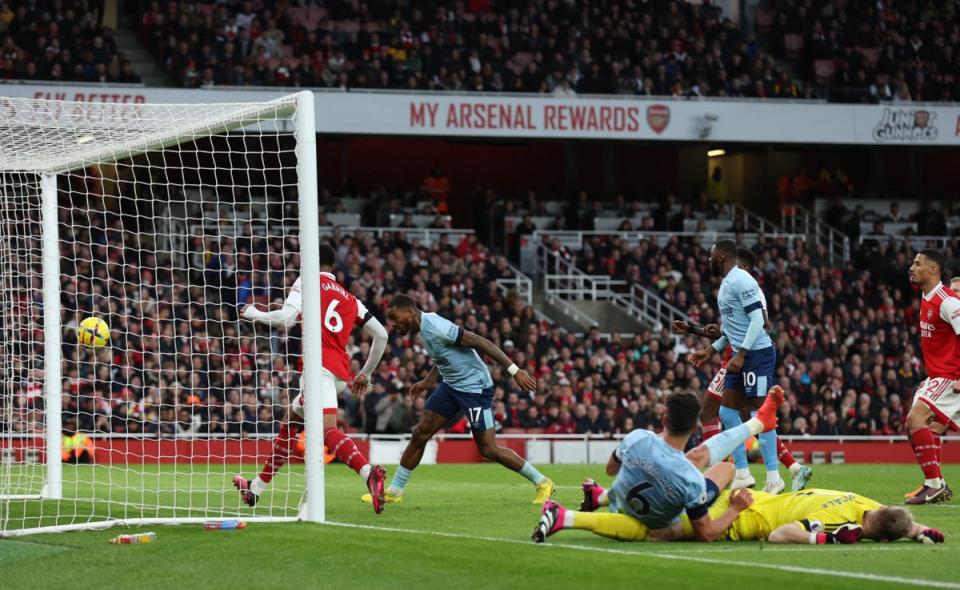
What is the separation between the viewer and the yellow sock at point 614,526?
29.9 ft

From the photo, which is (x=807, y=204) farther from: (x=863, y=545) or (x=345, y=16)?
(x=863, y=545)

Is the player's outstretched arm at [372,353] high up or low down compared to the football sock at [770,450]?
up

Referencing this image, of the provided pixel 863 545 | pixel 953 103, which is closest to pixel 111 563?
pixel 863 545

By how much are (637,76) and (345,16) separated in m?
7.19

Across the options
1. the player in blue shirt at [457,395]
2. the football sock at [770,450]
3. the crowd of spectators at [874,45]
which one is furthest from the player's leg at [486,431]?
the crowd of spectators at [874,45]

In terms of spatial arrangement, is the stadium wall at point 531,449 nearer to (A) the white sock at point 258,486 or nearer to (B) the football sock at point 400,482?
(B) the football sock at point 400,482

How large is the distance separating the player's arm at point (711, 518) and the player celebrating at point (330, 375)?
10.00ft

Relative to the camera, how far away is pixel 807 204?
38188 millimetres

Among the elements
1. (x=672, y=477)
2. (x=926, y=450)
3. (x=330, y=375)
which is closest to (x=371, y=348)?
(x=330, y=375)

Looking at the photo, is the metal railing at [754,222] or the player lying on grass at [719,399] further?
the metal railing at [754,222]

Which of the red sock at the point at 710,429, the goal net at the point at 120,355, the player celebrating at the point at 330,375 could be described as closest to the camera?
the goal net at the point at 120,355

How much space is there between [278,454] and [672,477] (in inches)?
160

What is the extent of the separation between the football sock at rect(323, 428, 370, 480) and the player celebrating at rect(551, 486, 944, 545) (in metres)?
2.80

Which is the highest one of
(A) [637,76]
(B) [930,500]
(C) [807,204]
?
(A) [637,76]
